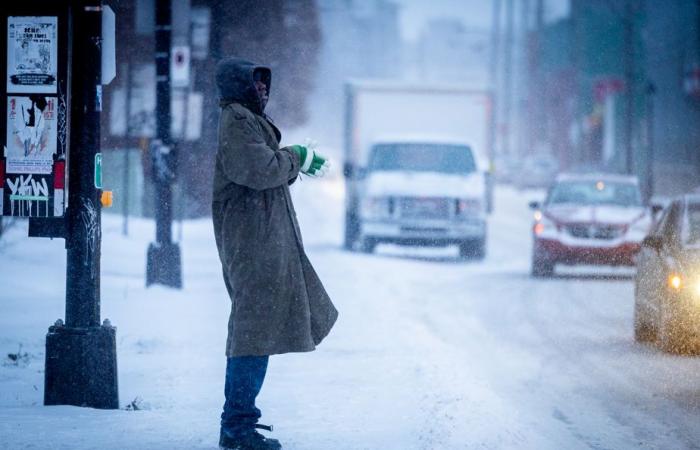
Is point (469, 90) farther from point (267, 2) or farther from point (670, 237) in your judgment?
point (670, 237)

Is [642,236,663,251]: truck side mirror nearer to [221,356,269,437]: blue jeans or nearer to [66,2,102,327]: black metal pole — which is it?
[66,2,102,327]: black metal pole

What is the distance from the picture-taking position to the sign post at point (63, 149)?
7.41 metres

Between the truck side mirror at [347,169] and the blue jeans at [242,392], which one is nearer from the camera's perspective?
the blue jeans at [242,392]

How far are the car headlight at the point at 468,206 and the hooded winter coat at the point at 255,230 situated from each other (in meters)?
16.3

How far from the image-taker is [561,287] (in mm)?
18328

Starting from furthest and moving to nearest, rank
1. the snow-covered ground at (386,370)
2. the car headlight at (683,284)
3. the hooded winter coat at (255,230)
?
the car headlight at (683,284) < the snow-covered ground at (386,370) < the hooded winter coat at (255,230)

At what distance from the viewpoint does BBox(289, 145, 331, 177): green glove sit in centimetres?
627

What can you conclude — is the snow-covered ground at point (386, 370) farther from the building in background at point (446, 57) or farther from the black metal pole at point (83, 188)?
the building in background at point (446, 57)

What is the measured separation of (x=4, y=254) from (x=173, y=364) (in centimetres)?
780

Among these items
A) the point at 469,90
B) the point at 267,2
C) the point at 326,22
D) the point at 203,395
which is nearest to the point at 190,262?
the point at 469,90

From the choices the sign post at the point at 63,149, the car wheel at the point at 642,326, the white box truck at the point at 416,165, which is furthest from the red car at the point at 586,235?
the sign post at the point at 63,149

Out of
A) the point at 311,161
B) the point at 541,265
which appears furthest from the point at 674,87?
the point at 311,161

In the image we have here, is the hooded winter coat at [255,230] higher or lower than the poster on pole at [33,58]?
lower

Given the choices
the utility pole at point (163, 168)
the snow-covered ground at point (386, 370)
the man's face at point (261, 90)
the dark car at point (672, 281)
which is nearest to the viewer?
the man's face at point (261, 90)
